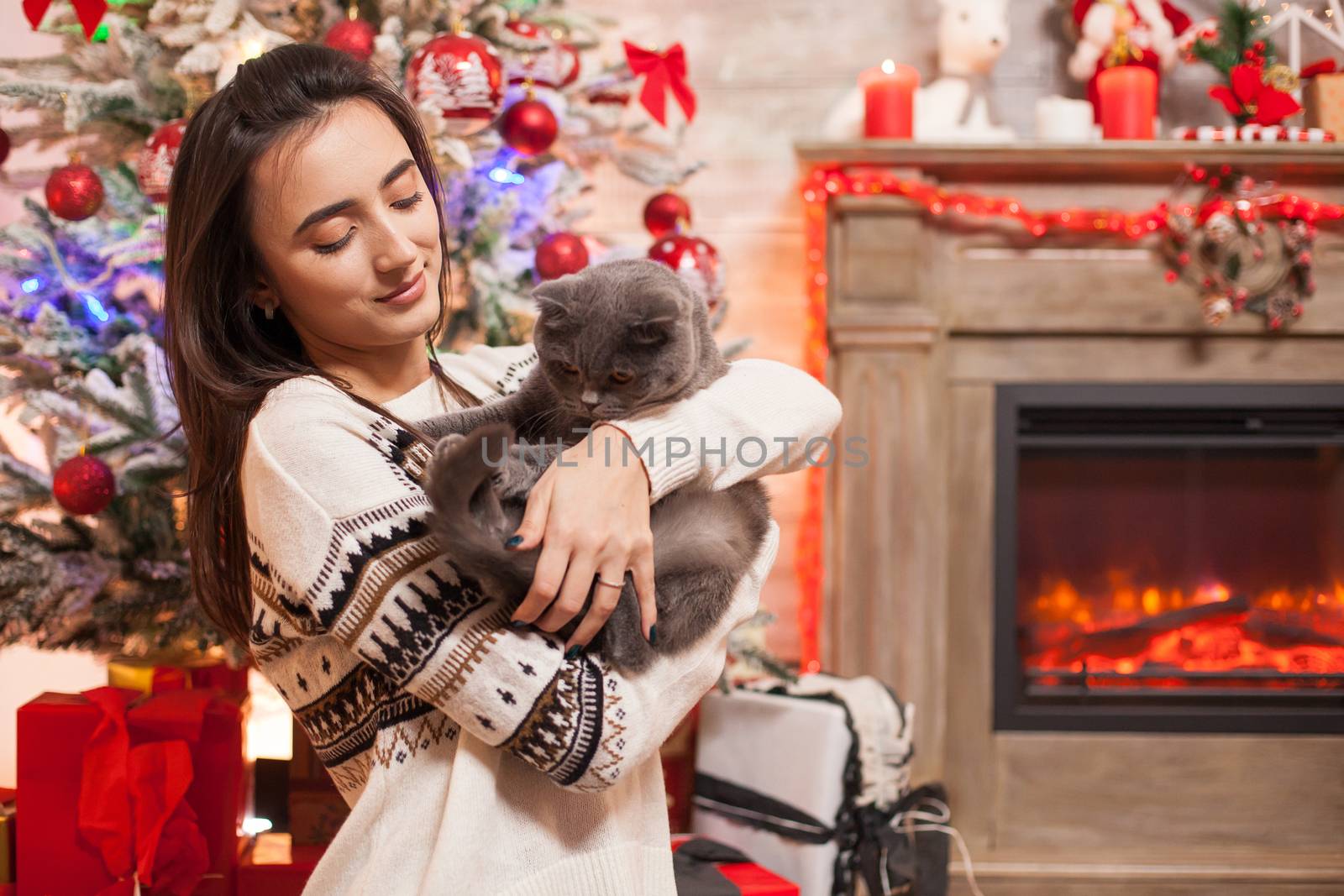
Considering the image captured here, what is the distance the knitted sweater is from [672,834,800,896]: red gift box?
34.0 inches

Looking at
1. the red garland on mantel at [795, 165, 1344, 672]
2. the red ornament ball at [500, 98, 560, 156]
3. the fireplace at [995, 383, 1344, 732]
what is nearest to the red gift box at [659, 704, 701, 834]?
the red garland on mantel at [795, 165, 1344, 672]

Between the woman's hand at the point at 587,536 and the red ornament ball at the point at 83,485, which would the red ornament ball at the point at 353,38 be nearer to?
the red ornament ball at the point at 83,485

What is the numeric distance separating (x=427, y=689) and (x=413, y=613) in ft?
0.17

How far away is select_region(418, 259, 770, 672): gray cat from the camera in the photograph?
745mm

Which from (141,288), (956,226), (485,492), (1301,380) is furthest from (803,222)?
(485,492)

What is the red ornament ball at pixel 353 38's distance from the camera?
168 centimetres

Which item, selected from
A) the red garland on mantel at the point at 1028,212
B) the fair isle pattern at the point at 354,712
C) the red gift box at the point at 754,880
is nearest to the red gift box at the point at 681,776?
the red gift box at the point at 754,880

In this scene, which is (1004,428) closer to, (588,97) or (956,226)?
(956,226)

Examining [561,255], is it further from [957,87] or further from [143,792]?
[957,87]

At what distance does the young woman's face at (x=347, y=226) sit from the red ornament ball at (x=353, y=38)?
2.81 feet

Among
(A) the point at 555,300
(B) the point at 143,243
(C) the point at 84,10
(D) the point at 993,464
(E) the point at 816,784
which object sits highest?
(C) the point at 84,10

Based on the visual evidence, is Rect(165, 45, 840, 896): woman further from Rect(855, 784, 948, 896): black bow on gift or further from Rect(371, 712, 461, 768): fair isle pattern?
Rect(855, 784, 948, 896): black bow on gift

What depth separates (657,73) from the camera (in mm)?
1907

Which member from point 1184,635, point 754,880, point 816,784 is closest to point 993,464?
point 1184,635
